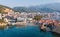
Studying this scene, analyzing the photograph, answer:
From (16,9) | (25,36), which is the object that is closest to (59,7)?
Answer: (16,9)

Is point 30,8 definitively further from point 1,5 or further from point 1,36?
point 1,36

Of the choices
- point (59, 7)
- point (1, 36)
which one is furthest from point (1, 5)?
point (1, 36)

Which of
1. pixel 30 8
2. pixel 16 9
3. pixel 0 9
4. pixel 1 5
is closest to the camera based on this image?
pixel 0 9

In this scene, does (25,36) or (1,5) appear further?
(1,5)

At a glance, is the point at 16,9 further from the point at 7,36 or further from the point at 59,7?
the point at 7,36

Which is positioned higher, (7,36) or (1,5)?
(1,5)

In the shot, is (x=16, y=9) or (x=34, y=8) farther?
(x=34, y=8)

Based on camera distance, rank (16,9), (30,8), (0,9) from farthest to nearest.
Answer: (30,8)
(16,9)
(0,9)

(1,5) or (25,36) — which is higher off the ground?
(1,5)

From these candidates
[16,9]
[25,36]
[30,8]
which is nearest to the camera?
[25,36]
